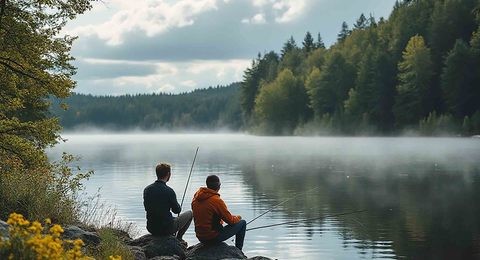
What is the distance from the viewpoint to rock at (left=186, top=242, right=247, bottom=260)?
547 inches

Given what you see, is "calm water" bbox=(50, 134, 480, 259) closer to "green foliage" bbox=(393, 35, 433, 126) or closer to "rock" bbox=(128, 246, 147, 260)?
"rock" bbox=(128, 246, 147, 260)

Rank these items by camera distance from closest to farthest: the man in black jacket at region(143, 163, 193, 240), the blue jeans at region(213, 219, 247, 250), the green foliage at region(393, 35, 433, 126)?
the blue jeans at region(213, 219, 247, 250) < the man in black jacket at region(143, 163, 193, 240) < the green foliage at region(393, 35, 433, 126)

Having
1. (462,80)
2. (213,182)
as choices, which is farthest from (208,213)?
(462,80)

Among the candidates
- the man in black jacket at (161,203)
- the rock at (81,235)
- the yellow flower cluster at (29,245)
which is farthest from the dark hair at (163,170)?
the yellow flower cluster at (29,245)

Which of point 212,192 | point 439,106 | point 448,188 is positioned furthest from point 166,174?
point 439,106

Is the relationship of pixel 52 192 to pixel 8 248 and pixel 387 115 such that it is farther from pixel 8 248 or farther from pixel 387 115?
pixel 387 115

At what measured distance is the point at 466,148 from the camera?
214 feet

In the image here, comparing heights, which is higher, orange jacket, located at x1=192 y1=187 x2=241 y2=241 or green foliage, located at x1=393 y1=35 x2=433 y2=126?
green foliage, located at x1=393 y1=35 x2=433 y2=126

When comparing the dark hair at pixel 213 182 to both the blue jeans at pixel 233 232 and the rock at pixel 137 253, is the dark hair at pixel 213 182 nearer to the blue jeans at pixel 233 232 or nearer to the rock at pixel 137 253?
the blue jeans at pixel 233 232

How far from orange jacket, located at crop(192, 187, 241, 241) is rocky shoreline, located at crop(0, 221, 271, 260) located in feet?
1.02

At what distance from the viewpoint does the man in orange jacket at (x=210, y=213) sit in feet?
45.4

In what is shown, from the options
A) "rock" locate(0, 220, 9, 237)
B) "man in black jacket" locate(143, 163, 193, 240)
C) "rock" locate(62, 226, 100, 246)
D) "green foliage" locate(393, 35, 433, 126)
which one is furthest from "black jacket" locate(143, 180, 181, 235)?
"green foliage" locate(393, 35, 433, 126)

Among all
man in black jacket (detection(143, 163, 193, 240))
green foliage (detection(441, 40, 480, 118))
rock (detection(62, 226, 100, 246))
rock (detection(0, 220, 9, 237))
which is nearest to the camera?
rock (detection(0, 220, 9, 237))

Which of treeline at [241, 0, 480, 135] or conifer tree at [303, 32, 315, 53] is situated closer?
treeline at [241, 0, 480, 135]
